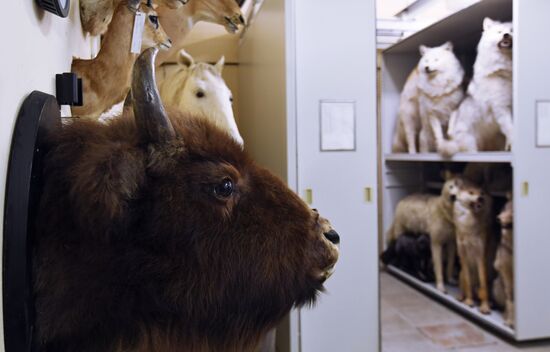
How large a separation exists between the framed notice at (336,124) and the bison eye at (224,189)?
5.34 feet

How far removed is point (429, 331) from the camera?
2742 mm

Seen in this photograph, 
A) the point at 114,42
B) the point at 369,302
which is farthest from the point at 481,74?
the point at 114,42

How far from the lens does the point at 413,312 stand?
122 inches

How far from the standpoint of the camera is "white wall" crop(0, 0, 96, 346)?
1.44 ft

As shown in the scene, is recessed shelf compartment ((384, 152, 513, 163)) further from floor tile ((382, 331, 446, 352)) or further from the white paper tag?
the white paper tag

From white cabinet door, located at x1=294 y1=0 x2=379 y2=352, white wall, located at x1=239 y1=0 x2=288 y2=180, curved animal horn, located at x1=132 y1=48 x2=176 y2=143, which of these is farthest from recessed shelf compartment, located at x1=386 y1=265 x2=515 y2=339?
curved animal horn, located at x1=132 y1=48 x2=176 y2=143

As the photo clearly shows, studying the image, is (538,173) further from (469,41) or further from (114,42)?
(114,42)

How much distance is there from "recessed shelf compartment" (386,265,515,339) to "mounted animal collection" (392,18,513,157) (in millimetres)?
1084

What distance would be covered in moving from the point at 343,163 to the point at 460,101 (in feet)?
4.95

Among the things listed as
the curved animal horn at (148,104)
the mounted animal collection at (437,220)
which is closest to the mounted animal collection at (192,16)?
the curved animal horn at (148,104)

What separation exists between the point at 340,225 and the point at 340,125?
0.51 m

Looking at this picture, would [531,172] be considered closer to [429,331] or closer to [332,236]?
[429,331]

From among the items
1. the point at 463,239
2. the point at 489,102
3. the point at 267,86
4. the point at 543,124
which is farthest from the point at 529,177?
the point at 267,86

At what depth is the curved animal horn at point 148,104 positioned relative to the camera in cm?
48
